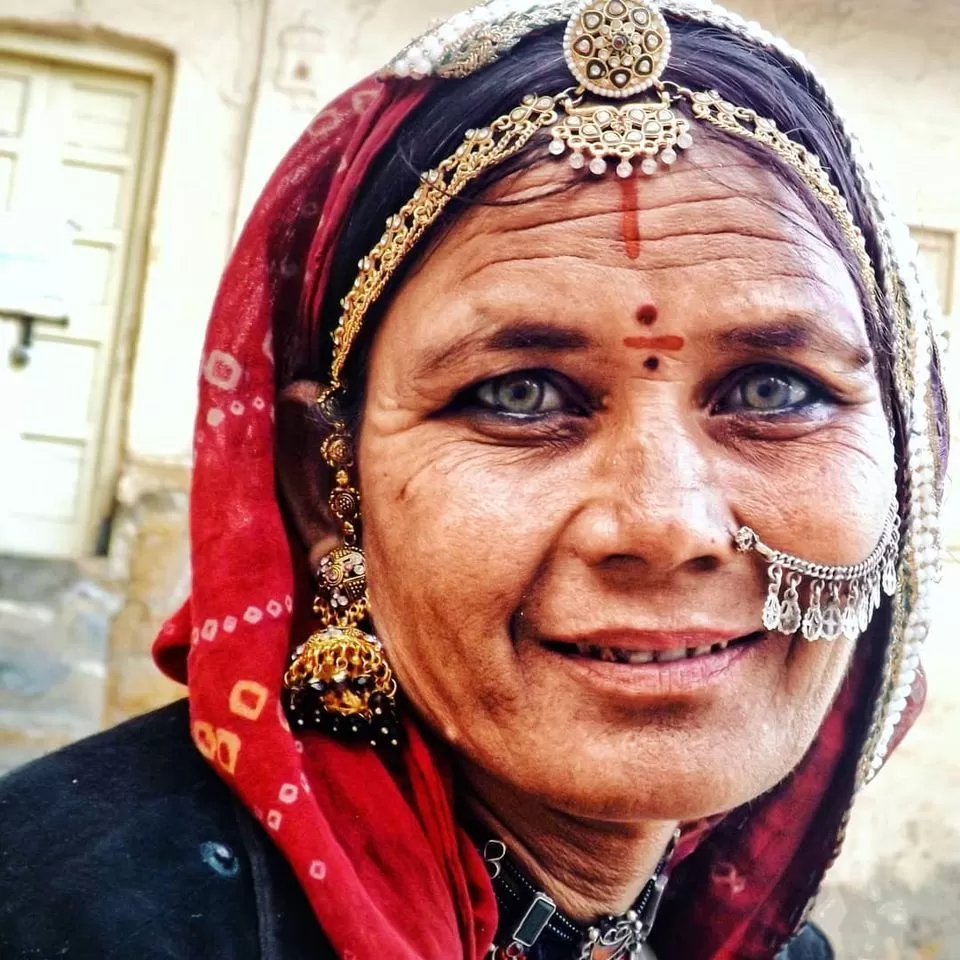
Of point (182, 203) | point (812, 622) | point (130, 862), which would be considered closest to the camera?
point (130, 862)

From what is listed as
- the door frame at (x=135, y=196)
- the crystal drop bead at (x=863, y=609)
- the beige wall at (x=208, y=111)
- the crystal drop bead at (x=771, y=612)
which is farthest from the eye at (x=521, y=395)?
the door frame at (x=135, y=196)

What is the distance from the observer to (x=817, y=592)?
3.85 feet

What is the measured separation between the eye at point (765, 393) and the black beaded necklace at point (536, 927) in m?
0.66

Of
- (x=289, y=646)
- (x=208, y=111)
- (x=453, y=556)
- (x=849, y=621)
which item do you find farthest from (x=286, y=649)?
(x=208, y=111)

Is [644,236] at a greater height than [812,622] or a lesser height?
greater

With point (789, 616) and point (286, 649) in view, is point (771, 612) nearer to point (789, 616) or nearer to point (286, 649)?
point (789, 616)

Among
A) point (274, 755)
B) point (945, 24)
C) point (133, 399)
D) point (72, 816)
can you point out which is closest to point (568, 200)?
point (274, 755)

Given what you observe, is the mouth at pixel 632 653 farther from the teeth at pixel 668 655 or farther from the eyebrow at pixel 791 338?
the eyebrow at pixel 791 338

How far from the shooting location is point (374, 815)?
1209mm

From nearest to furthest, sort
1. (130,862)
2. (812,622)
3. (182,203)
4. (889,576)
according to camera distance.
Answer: (130,862) → (812,622) → (889,576) → (182,203)

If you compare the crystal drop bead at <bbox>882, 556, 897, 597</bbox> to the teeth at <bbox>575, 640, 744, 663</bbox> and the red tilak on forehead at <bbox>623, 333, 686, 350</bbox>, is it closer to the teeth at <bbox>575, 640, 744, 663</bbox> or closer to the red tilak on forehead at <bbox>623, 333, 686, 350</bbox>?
the teeth at <bbox>575, 640, 744, 663</bbox>

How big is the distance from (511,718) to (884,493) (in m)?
0.55

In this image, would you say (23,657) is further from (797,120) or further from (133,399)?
(797,120)

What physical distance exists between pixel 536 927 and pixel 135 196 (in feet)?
8.16
